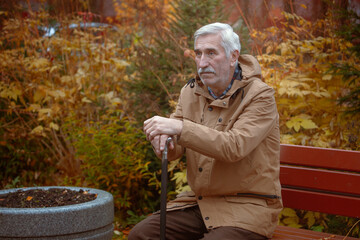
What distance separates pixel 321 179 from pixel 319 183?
3cm

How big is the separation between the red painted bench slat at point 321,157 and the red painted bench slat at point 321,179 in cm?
4

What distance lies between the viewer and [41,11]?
6562 millimetres

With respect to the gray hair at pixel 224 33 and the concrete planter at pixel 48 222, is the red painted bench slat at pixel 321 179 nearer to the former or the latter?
the gray hair at pixel 224 33

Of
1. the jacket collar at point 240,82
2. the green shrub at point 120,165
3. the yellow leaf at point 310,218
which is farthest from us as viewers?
the green shrub at point 120,165

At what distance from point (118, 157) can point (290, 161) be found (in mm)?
2049

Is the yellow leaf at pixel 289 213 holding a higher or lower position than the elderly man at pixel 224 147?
lower

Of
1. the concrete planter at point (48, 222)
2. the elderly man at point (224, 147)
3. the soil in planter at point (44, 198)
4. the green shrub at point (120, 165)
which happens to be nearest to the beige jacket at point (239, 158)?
the elderly man at point (224, 147)

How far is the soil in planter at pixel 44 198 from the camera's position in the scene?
2.97m

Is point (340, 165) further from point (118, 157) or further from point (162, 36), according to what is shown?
point (162, 36)

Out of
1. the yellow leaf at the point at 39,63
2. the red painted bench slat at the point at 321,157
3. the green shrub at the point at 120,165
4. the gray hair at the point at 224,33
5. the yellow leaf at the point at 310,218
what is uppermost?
the gray hair at the point at 224,33

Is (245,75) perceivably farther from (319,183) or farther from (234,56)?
(319,183)

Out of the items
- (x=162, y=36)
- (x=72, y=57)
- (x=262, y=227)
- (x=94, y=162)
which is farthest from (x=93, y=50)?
(x=262, y=227)

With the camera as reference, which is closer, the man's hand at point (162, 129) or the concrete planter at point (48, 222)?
the man's hand at point (162, 129)

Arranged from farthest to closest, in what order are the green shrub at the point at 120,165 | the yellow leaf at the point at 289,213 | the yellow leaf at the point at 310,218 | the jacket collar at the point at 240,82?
the green shrub at the point at 120,165
the yellow leaf at the point at 289,213
the yellow leaf at the point at 310,218
the jacket collar at the point at 240,82
